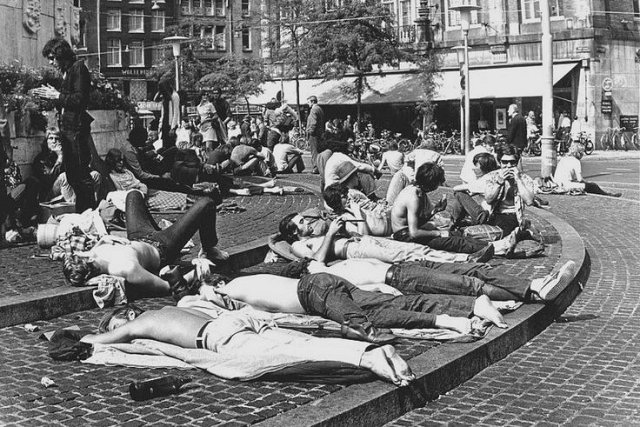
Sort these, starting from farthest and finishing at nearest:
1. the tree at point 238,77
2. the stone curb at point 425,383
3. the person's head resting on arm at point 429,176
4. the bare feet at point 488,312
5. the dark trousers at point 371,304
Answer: the tree at point 238,77, the person's head resting on arm at point 429,176, the bare feet at point 488,312, the dark trousers at point 371,304, the stone curb at point 425,383

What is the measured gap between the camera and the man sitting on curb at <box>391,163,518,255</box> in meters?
9.43

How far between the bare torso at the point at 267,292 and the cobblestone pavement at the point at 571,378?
151 centimetres

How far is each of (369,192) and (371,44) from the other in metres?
32.4

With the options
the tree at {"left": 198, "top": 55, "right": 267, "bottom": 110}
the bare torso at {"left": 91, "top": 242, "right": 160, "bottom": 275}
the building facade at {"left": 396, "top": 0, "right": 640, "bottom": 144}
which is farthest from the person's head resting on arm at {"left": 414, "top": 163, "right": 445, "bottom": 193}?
the tree at {"left": 198, "top": 55, "right": 267, "bottom": 110}

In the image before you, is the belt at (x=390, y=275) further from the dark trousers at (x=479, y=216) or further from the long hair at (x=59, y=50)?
the long hair at (x=59, y=50)

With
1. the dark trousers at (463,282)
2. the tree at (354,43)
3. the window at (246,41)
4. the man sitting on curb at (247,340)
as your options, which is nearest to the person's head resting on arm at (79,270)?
the man sitting on curb at (247,340)

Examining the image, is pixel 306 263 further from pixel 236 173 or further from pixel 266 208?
pixel 236 173

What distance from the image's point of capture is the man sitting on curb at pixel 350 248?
28.9ft

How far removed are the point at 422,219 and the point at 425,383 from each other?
4.17 metres

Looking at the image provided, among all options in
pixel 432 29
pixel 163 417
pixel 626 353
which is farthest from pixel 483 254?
pixel 432 29

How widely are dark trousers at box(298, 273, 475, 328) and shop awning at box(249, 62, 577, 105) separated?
115ft

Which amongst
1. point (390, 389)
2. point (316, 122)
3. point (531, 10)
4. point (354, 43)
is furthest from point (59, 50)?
point (531, 10)

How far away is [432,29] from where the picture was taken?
47375mm

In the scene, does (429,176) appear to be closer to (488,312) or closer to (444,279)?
(444,279)
